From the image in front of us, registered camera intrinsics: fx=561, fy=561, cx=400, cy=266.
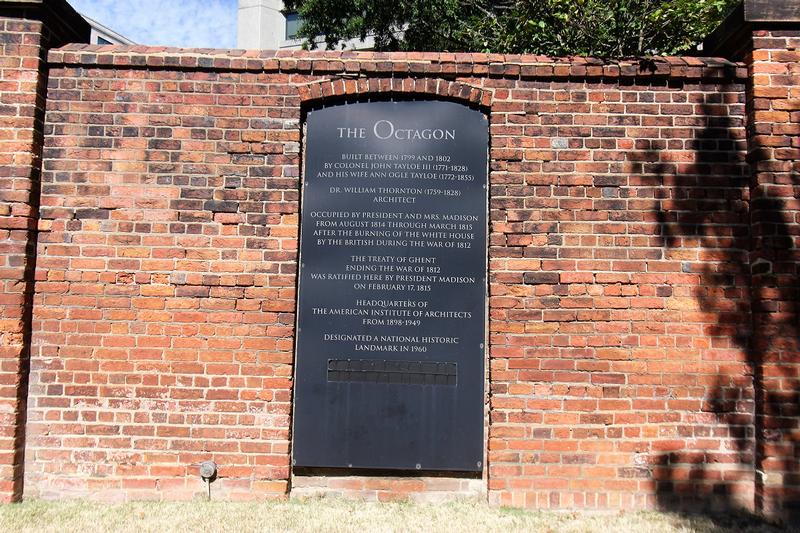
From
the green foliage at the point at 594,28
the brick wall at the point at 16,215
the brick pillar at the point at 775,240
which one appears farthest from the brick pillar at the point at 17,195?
the brick pillar at the point at 775,240

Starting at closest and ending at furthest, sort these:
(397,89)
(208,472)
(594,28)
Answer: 1. (208,472)
2. (397,89)
3. (594,28)

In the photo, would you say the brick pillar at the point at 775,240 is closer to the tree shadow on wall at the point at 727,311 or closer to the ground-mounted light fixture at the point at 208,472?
the tree shadow on wall at the point at 727,311

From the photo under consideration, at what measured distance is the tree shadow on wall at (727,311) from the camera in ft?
12.3

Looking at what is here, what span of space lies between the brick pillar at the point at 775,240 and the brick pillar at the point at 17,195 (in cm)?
493

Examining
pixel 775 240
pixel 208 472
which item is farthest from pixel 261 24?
pixel 775 240

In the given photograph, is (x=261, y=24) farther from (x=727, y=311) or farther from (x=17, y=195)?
(x=727, y=311)

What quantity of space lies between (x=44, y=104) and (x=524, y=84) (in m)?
3.43

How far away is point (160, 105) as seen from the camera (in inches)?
158

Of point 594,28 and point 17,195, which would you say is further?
point 594,28

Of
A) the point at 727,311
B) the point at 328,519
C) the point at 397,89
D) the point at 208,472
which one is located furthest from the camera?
the point at 397,89

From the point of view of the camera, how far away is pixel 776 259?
377cm

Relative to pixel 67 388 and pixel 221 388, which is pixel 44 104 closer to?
pixel 67 388

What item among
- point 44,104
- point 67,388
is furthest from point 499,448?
point 44,104

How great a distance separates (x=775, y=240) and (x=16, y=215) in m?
5.15
